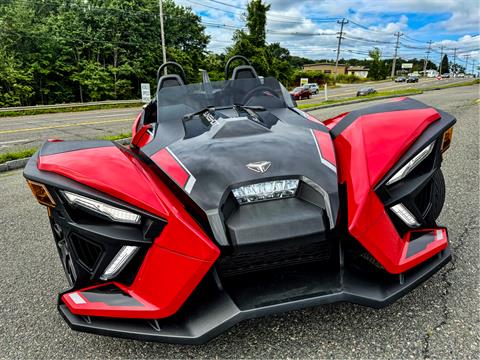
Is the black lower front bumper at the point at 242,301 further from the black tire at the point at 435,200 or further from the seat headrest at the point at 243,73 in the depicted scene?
the seat headrest at the point at 243,73

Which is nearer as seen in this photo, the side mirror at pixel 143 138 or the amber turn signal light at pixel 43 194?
the amber turn signal light at pixel 43 194

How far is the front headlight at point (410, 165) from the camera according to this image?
175 centimetres

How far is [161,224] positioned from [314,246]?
0.67 meters

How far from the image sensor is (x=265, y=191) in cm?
161

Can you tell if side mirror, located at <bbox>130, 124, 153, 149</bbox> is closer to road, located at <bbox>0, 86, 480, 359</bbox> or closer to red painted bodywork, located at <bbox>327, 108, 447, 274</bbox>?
road, located at <bbox>0, 86, 480, 359</bbox>

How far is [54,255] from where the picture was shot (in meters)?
2.72

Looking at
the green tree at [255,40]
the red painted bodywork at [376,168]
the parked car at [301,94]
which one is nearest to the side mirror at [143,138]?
the red painted bodywork at [376,168]

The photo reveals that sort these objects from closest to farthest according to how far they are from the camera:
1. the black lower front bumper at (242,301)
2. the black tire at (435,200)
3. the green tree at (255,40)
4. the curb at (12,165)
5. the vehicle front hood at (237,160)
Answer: the black lower front bumper at (242,301), the vehicle front hood at (237,160), the black tire at (435,200), the curb at (12,165), the green tree at (255,40)

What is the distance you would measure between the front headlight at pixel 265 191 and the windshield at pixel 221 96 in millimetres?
1239

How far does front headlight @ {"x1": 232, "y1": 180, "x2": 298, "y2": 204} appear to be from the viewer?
160 cm

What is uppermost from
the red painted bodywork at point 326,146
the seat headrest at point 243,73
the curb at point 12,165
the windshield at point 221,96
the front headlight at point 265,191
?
the seat headrest at point 243,73

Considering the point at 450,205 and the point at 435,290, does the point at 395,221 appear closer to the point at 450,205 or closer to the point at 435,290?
the point at 435,290

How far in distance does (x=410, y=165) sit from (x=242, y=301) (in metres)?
1.08

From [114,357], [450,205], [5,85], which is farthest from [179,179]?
[5,85]
